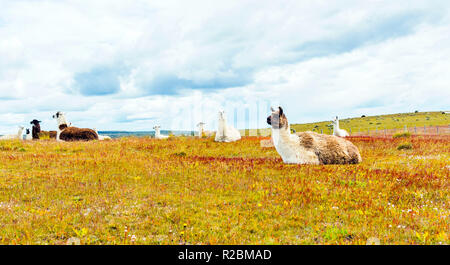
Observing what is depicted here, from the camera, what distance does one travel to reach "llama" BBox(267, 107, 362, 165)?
49.7 feet

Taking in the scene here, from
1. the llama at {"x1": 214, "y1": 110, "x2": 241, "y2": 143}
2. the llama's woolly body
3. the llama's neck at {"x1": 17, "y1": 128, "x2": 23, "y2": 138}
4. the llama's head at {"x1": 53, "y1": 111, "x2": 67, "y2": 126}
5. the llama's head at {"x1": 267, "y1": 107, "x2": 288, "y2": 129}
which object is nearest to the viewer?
the llama's head at {"x1": 267, "y1": 107, "x2": 288, "y2": 129}

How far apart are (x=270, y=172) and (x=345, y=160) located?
5369 mm

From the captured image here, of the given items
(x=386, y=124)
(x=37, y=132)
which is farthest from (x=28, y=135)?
(x=386, y=124)

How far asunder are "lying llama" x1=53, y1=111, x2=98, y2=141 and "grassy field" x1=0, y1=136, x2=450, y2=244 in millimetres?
16386

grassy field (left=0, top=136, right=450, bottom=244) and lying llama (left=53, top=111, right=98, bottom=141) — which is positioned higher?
lying llama (left=53, top=111, right=98, bottom=141)

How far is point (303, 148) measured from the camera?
605 inches

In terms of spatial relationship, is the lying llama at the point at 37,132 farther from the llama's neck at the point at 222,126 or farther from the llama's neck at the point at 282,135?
the llama's neck at the point at 282,135

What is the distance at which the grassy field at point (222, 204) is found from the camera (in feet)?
20.9

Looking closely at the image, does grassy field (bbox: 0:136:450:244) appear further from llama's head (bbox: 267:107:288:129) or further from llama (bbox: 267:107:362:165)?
llama's head (bbox: 267:107:288:129)

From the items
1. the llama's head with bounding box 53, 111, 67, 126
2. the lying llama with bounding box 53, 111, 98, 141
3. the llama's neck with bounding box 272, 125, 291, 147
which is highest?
the llama's head with bounding box 53, 111, 67, 126

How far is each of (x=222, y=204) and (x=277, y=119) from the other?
7.71 metres

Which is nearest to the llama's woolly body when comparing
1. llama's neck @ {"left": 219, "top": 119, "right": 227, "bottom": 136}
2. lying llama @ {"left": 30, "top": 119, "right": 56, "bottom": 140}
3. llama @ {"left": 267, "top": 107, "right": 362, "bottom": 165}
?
lying llama @ {"left": 30, "top": 119, "right": 56, "bottom": 140}

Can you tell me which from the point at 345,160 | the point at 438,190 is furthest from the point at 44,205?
the point at 345,160
